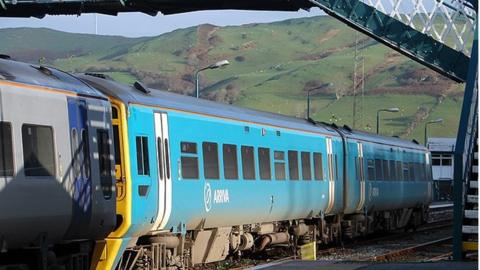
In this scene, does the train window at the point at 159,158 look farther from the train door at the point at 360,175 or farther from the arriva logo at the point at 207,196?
the train door at the point at 360,175

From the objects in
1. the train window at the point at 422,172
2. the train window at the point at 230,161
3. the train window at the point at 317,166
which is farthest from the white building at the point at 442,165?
the train window at the point at 230,161

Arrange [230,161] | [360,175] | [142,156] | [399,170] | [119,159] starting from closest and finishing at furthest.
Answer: [119,159] < [142,156] < [230,161] < [360,175] < [399,170]

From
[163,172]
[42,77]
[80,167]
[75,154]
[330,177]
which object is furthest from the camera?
[330,177]

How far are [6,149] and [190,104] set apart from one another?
6.52 metres

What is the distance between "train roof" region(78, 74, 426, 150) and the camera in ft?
50.9

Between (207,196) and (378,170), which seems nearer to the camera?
(207,196)

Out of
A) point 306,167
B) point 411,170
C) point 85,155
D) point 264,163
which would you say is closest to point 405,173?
point 411,170

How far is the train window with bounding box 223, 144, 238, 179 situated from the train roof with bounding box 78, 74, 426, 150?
624 mm

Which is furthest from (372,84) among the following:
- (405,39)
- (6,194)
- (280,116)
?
(6,194)

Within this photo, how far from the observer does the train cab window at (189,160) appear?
1717 centimetres

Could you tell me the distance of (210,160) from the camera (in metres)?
18.4

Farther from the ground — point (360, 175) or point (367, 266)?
point (360, 175)

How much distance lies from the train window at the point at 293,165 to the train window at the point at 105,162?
29.0ft

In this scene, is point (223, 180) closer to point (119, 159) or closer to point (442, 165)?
point (119, 159)
